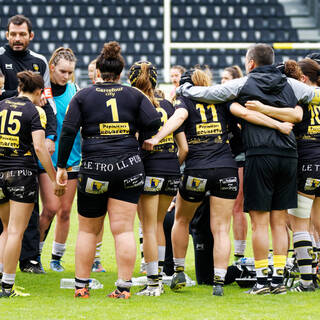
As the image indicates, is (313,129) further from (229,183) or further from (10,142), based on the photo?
(10,142)

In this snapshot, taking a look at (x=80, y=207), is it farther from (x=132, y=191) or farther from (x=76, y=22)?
(x=76, y=22)

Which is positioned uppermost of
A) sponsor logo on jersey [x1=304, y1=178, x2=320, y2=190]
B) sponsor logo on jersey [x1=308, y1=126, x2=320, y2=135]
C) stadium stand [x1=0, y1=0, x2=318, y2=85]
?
stadium stand [x1=0, y1=0, x2=318, y2=85]

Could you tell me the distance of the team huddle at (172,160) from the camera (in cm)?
455

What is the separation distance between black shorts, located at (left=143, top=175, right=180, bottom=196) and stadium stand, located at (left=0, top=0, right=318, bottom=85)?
1344 centimetres

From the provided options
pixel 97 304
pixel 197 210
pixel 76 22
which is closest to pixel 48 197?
pixel 197 210

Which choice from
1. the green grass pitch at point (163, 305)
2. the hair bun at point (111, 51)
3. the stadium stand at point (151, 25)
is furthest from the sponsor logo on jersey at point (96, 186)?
the stadium stand at point (151, 25)

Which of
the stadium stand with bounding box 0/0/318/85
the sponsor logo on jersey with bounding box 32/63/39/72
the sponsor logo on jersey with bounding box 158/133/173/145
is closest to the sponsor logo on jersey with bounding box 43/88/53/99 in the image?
the sponsor logo on jersey with bounding box 32/63/39/72

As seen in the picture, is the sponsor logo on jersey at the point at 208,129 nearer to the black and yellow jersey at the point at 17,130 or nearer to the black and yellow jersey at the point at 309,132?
the black and yellow jersey at the point at 309,132

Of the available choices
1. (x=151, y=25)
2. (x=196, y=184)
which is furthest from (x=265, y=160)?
(x=151, y=25)

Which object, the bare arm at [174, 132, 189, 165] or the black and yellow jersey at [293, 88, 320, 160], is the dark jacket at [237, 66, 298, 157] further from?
the bare arm at [174, 132, 189, 165]

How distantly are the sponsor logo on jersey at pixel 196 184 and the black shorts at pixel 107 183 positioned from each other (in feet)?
1.54

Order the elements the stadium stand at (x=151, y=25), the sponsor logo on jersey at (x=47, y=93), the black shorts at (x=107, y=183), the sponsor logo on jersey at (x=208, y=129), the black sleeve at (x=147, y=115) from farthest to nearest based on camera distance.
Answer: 1. the stadium stand at (x=151, y=25)
2. the sponsor logo on jersey at (x=47, y=93)
3. the sponsor logo on jersey at (x=208, y=129)
4. the black sleeve at (x=147, y=115)
5. the black shorts at (x=107, y=183)

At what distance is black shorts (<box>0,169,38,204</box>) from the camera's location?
465 cm

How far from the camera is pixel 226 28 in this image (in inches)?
769
